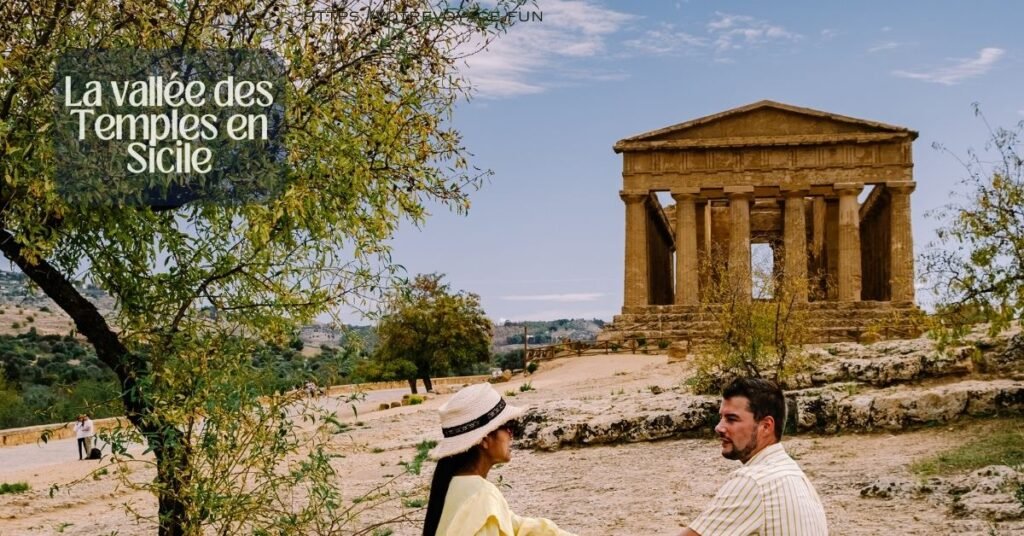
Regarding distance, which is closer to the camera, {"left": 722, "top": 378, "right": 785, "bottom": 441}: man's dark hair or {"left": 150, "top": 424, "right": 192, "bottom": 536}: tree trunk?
{"left": 722, "top": 378, "right": 785, "bottom": 441}: man's dark hair

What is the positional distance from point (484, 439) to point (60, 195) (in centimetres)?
417

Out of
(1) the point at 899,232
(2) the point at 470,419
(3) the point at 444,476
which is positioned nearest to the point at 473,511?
(3) the point at 444,476

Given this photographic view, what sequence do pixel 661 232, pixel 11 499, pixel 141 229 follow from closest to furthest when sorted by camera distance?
pixel 141 229, pixel 11 499, pixel 661 232

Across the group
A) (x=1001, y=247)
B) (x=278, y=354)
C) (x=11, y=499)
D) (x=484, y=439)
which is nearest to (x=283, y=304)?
(x=278, y=354)

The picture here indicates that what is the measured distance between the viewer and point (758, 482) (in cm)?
371

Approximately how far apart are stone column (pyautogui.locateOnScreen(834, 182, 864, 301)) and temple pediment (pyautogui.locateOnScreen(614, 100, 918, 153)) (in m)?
1.86

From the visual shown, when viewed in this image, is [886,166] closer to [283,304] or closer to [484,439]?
[283,304]

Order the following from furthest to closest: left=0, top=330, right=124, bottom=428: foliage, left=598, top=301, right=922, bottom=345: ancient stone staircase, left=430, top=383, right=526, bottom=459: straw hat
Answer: left=0, top=330, right=124, bottom=428: foliage → left=598, top=301, right=922, bottom=345: ancient stone staircase → left=430, top=383, right=526, bottom=459: straw hat

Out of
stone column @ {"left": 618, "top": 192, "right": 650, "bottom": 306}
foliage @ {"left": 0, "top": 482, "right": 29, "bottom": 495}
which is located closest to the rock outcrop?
foliage @ {"left": 0, "top": 482, "right": 29, "bottom": 495}

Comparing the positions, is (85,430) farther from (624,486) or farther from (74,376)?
(74,376)

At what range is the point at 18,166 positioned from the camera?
6773mm

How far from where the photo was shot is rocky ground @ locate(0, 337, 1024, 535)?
9961 mm

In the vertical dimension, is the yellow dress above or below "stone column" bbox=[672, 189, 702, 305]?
below

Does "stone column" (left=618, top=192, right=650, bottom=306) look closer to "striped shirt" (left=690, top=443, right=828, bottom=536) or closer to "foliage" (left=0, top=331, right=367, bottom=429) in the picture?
"foliage" (left=0, top=331, right=367, bottom=429)
